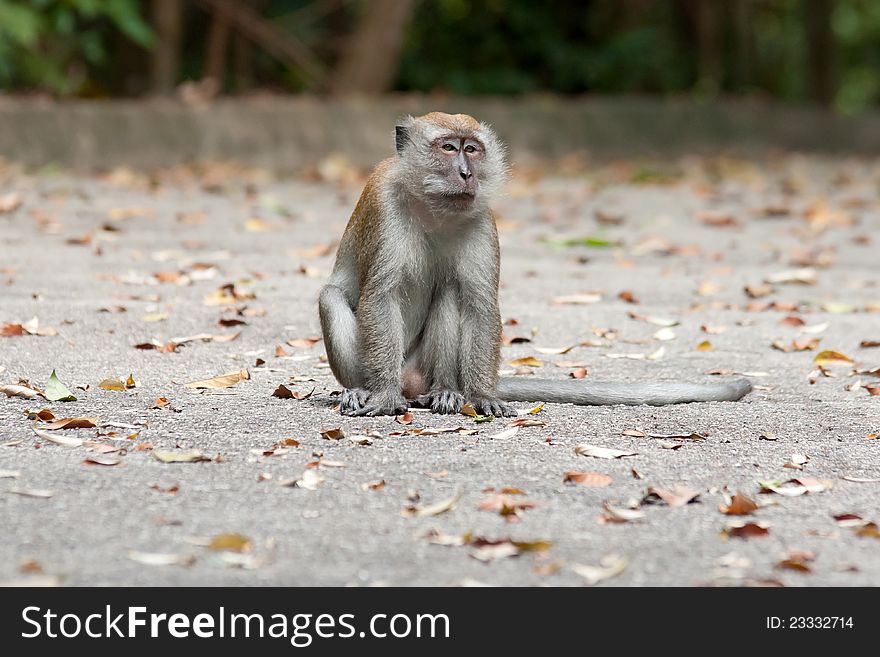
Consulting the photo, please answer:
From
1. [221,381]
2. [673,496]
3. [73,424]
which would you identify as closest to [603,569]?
[673,496]

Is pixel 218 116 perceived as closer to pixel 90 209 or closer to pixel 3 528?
pixel 90 209

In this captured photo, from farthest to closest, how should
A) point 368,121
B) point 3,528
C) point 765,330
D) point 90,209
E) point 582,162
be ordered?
point 582,162 < point 368,121 < point 90,209 < point 765,330 < point 3,528

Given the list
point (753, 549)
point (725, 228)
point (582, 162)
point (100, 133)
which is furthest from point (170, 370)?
point (582, 162)

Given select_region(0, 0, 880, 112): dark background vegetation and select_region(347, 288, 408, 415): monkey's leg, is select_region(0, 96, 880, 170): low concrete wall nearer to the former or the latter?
select_region(0, 0, 880, 112): dark background vegetation

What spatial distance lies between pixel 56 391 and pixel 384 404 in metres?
1.34

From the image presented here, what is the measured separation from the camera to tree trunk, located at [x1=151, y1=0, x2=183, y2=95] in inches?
566

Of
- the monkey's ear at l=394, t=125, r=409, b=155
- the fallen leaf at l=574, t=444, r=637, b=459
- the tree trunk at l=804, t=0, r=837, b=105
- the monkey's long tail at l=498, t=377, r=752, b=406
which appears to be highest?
the tree trunk at l=804, t=0, r=837, b=105

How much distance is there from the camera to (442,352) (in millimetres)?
5473

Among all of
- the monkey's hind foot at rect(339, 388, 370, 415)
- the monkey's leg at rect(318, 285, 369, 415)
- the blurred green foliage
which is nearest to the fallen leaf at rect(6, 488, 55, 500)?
the monkey's hind foot at rect(339, 388, 370, 415)

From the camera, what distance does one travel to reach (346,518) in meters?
4.02

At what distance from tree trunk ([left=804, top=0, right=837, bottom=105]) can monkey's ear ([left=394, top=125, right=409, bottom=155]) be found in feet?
51.6

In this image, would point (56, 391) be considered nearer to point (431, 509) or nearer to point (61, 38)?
point (431, 509)
